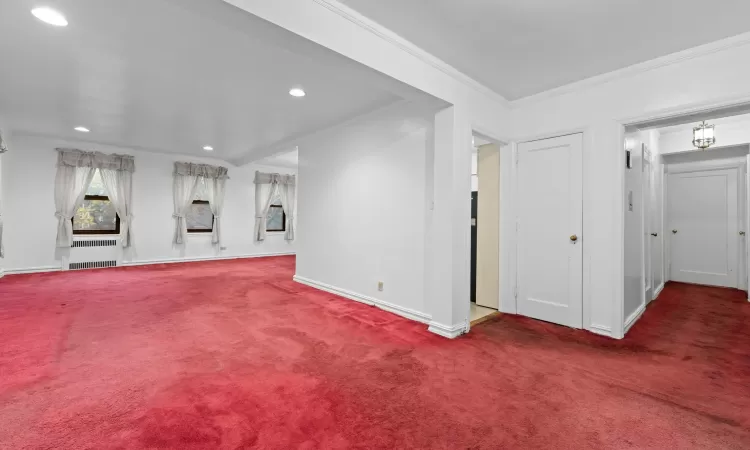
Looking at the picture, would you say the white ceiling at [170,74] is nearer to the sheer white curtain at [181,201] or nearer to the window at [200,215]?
the sheer white curtain at [181,201]

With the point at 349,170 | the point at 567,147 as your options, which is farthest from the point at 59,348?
the point at 567,147

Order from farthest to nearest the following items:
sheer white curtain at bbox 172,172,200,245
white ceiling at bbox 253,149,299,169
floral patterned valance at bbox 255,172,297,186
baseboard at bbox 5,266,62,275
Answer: floral patterned valance at bbox 255,172,297,186 < white ceiling at bbox 253,149,299,169 < sheer white curtain at bbox 172,172,200,245 < baseboard at bbox 5,266,62,275

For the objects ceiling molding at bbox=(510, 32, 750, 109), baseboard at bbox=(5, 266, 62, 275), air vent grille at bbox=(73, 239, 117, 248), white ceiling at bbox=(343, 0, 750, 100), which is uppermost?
white ceiling at bbox=(343, 0, 750, 100)

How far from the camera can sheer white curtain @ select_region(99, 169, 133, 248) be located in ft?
23.0

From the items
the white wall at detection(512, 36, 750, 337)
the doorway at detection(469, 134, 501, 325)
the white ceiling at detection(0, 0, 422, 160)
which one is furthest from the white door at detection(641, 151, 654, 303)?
the white ceiling at detection(0, 0, 422, 160)

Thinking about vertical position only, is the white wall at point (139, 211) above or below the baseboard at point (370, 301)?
above

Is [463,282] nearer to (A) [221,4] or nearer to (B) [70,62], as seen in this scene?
(A) [221,4]

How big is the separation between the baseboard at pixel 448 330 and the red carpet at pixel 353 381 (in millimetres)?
127

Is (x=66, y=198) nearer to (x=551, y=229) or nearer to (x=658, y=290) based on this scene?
(x=551, y=229)

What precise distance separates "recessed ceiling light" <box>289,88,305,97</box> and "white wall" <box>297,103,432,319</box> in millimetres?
941

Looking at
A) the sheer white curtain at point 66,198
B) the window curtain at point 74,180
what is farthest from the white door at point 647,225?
the sheer white curtain at point 66,198

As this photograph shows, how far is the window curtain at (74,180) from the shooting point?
651cm

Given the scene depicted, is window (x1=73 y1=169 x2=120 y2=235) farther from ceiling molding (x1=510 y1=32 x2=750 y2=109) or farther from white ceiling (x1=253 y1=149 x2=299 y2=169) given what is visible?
ceiling molding (x1=510 y1=32 x2=750 y2=109)

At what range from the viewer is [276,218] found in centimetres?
995
